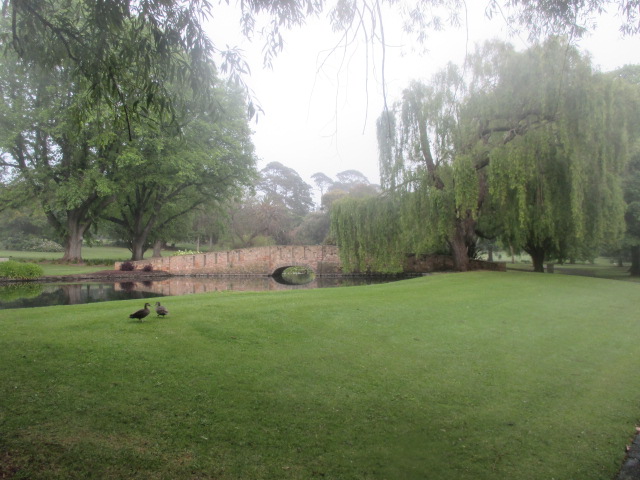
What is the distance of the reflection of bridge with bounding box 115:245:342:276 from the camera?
30.0 meters

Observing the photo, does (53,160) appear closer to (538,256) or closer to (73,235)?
(73,235)

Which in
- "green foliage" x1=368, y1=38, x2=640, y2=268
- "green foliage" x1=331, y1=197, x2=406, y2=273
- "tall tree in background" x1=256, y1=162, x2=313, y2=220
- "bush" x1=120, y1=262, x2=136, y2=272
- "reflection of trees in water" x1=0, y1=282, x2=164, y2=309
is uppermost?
"tall tree in background" x1=256, y1=162, x2=313, y2=220

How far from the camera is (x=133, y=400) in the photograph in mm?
3338

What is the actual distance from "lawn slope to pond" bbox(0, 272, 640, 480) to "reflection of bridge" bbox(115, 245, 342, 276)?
23.3 m

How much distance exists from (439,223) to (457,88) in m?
5.93

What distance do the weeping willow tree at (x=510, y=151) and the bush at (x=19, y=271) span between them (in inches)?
708

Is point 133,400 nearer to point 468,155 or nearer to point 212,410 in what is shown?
point 212,410

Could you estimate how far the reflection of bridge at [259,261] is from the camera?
98.3ft

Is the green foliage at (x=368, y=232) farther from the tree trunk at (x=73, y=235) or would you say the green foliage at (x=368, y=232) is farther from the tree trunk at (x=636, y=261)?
the tree trunk at (x=73, y=235)

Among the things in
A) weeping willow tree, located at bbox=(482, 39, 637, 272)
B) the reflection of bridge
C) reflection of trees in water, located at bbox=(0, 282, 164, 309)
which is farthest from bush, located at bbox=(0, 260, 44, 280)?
weeping willow tree, located at bbox=(482, 39, 637, 272)

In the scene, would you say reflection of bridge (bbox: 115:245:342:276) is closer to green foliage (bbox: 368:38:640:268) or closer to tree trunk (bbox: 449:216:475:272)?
tree trunk (bbox: 449:216:475:272)

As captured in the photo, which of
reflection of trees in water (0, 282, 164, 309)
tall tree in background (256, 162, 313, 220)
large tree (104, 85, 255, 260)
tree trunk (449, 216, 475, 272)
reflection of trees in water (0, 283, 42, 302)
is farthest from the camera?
tall tree in background (256, 162, 313, 220)

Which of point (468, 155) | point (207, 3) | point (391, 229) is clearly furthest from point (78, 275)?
point (207, 3)

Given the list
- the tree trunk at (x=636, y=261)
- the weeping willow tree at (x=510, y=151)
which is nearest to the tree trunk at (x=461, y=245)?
the weeping willow tree at (x=510, y=151)
